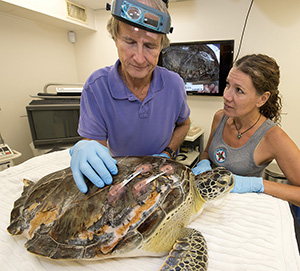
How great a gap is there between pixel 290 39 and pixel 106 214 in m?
2.62

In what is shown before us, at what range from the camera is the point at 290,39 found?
206cm

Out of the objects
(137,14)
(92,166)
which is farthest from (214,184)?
(137,14)

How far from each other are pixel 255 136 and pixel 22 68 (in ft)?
9.18

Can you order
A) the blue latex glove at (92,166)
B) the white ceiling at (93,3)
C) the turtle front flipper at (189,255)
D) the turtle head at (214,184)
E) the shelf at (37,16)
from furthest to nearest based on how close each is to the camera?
the white ceiling at (93,3)
the shelf at (37,16)
the turtle head at (214,184)
the blue latex glove at (92,166)
the turtle front flipper at (189,255)

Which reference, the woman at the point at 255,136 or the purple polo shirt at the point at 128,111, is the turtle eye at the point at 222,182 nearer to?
the woman at the point at 255,136

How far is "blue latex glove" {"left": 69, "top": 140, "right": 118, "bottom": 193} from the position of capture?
A: 76 cm

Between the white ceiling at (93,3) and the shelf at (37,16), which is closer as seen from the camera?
the shelf at (37,16)

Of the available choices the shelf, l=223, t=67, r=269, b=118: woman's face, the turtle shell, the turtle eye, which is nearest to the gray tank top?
l=223, t=67, r=269, b=118: woman's face

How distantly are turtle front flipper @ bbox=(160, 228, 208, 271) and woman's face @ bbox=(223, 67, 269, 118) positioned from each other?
0.80 metres

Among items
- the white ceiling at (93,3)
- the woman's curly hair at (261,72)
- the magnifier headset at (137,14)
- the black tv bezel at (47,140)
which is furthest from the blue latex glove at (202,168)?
the white ceiling at (93,3)

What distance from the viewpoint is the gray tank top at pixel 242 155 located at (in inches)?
47.5

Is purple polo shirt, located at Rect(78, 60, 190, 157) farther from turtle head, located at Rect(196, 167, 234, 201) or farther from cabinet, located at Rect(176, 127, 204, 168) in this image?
cabinet, located at Rect(176, 127, 204, 168)

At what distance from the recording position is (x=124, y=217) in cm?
71

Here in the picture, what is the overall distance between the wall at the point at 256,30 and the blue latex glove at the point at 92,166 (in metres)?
2.19
